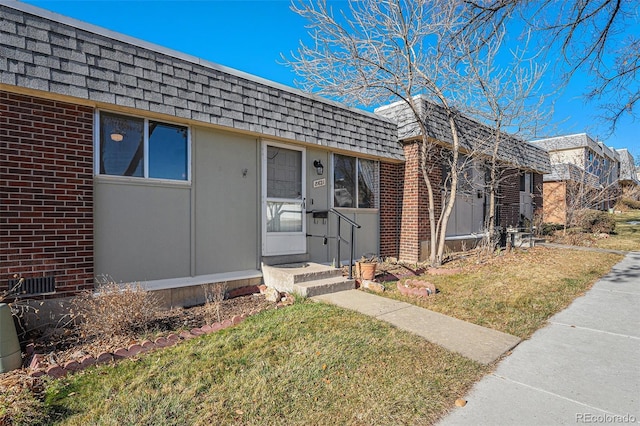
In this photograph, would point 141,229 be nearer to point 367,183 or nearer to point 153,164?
point 153,164

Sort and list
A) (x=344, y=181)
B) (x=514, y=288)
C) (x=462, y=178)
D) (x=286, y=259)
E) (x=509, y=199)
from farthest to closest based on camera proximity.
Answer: (x=509, y=199) < (x=462, y=178) < (x=344, y=181) < (x=286, y=259) < (x=514, y=288)

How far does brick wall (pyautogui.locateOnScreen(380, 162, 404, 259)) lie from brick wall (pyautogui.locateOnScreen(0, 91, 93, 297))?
6136mm

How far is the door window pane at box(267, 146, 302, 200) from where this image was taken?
20.9 feet

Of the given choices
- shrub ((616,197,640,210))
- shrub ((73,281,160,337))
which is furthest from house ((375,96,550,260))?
shrub ((616,197,640,210))

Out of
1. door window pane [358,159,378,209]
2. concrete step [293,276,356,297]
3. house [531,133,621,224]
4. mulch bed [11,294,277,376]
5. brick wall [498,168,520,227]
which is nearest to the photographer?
mulch bed [11,294,277,376]

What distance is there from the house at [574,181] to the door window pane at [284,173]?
11370 mm

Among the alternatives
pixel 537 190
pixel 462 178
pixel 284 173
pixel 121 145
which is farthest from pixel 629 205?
pixel 121 145

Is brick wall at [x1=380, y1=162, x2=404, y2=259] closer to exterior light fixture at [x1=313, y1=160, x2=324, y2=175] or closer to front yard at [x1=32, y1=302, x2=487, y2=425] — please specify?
exterior light fixture at [x1=313, y1=160, x2=324, y2=175]

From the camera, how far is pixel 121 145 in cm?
477

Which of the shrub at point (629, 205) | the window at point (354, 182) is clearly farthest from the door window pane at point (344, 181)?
the shrub at point (629, 205)

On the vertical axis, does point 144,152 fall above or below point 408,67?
below

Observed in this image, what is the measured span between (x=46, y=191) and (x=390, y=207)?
6.88 metres

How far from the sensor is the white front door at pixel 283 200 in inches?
247

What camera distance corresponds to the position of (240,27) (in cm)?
755
